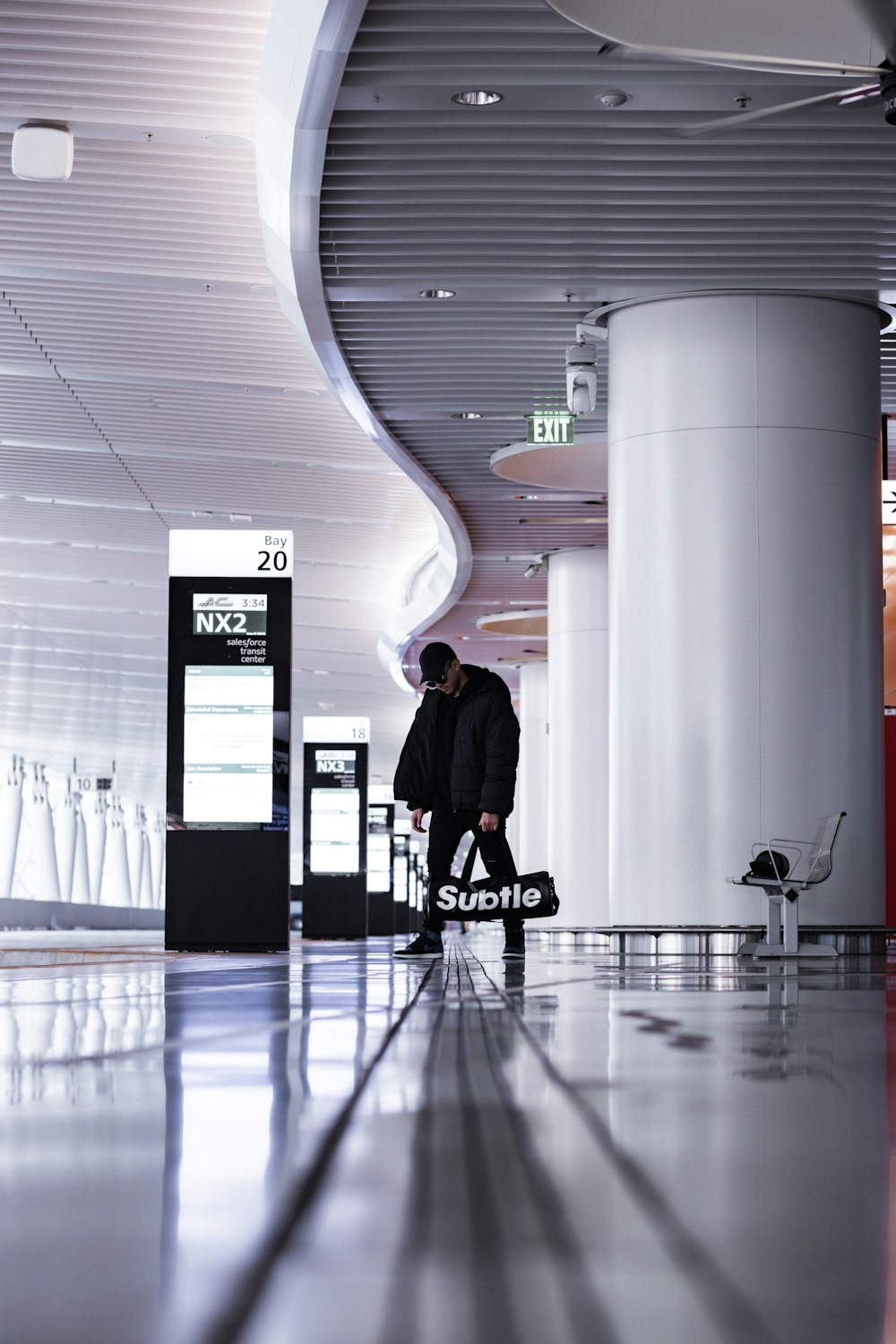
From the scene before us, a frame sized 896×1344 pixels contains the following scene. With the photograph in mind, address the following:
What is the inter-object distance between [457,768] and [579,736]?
1353 cm

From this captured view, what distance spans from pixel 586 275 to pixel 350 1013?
885cm

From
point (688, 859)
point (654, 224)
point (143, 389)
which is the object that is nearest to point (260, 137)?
point (654, 224)

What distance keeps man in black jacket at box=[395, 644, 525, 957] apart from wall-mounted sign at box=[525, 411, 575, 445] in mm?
5850

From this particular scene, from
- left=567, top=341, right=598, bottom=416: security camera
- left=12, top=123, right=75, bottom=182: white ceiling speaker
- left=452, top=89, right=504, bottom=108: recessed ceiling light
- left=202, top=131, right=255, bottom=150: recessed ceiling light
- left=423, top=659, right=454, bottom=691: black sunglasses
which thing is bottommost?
left=423, top=659, right=454, bottom=691: black sunglasses

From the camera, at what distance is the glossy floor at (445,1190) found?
2.50 ft

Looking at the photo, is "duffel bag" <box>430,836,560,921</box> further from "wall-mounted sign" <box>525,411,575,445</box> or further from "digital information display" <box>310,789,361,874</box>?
"digital information display" <box>310,789,361,874</box>

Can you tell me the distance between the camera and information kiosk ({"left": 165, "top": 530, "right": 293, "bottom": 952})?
42.2 feet

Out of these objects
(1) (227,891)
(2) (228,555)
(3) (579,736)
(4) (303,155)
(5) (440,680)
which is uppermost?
(4) (303,155)

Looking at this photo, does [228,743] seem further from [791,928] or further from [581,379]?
[791,928]

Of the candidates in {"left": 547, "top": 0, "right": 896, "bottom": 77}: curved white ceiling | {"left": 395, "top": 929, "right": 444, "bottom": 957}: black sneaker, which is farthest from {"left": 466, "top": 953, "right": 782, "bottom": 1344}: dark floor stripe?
{"left": 395, "top": 929, "right": 444, "bottom": 957}: black sneaker

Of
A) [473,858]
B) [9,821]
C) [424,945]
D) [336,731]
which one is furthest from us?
[9,821]

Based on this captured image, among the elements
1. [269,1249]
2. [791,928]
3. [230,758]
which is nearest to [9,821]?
[230,758]

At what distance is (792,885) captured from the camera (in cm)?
1025

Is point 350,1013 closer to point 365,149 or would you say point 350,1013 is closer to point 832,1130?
point 832,1130
